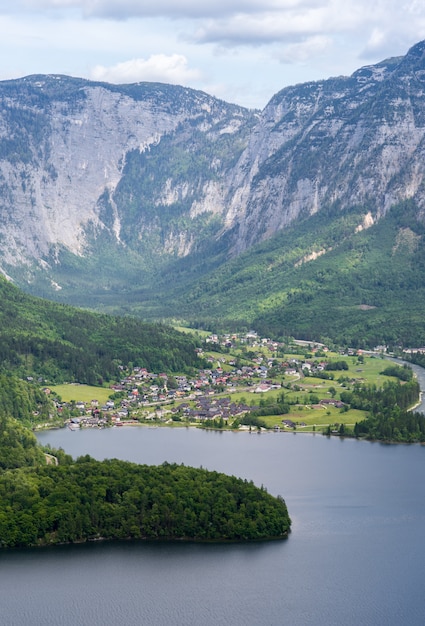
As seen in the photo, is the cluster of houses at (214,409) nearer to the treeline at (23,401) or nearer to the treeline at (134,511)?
the treeline at (23,401)

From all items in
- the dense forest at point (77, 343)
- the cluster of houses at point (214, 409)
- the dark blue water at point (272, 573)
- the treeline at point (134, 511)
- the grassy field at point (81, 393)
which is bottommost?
the dark blue water at point (272, 573)

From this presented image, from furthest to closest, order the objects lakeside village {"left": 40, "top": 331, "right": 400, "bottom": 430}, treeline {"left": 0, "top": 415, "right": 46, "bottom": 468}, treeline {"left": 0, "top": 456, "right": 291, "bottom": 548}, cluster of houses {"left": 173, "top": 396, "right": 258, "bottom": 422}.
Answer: cluster of houses {"left": 173, "top": 396, "right": 258, "bottom": 422}
lakeside village {"left": 40, "top": 331, "right": 400, "bottom": 430}
treeline {"left": 0, "top": 415, "right": 46, "bottom": 468}
treeline {"left": 0, "top": 456, "right": 291, "bottom": 548}

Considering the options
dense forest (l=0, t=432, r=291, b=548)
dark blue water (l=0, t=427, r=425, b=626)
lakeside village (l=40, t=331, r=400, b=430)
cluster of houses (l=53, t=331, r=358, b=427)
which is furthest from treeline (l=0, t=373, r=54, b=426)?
dense forest (l=0, t=432, r=291, b=548)

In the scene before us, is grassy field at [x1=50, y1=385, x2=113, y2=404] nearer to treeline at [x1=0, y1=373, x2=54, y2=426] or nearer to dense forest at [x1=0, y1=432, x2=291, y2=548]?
treeline at [x1=0, y1=373, x2=54, y2=426]

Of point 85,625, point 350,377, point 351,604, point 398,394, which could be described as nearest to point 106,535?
point 85,625

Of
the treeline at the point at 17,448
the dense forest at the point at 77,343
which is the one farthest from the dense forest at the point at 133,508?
the dense forest at the point at 77,343

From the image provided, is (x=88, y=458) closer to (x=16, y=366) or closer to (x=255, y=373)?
(x=16, y=366)
